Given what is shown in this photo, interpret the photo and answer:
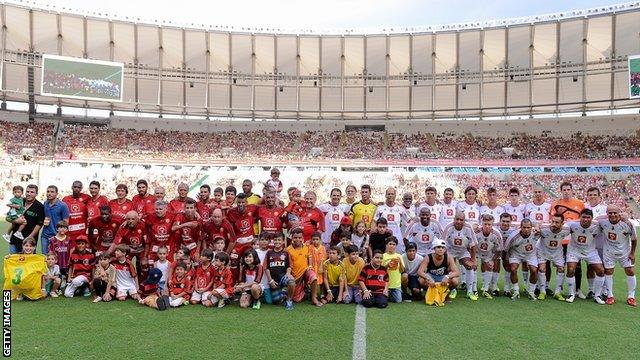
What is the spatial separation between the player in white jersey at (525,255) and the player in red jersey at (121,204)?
6.72m

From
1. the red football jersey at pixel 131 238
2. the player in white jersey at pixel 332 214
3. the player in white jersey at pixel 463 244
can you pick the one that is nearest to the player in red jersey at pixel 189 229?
the red football jersey at pixel 131 238

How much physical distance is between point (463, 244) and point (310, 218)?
2700 mm

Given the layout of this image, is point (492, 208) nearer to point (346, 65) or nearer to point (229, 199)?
point (229, 199)

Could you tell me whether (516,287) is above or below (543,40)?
below

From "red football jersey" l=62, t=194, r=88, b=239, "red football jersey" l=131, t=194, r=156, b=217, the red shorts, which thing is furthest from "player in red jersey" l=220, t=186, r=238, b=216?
"red football jersey" l=62, t=194, r=88, b=239

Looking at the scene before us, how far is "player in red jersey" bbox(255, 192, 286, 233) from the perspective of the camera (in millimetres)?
7805

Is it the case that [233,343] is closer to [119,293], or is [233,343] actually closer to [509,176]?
[119,293]

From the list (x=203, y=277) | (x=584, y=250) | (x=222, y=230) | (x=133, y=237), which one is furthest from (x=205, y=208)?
(x=584, y=250)

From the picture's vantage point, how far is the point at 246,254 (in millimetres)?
6887

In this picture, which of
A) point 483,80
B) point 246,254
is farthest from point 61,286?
point 483,80

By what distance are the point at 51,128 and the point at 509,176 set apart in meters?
35.6

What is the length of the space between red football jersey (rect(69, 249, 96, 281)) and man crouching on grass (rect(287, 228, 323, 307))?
10.7 feet

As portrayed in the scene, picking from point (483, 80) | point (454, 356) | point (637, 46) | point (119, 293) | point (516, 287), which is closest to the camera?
point (454, 356)

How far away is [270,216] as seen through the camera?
25.7 feet
